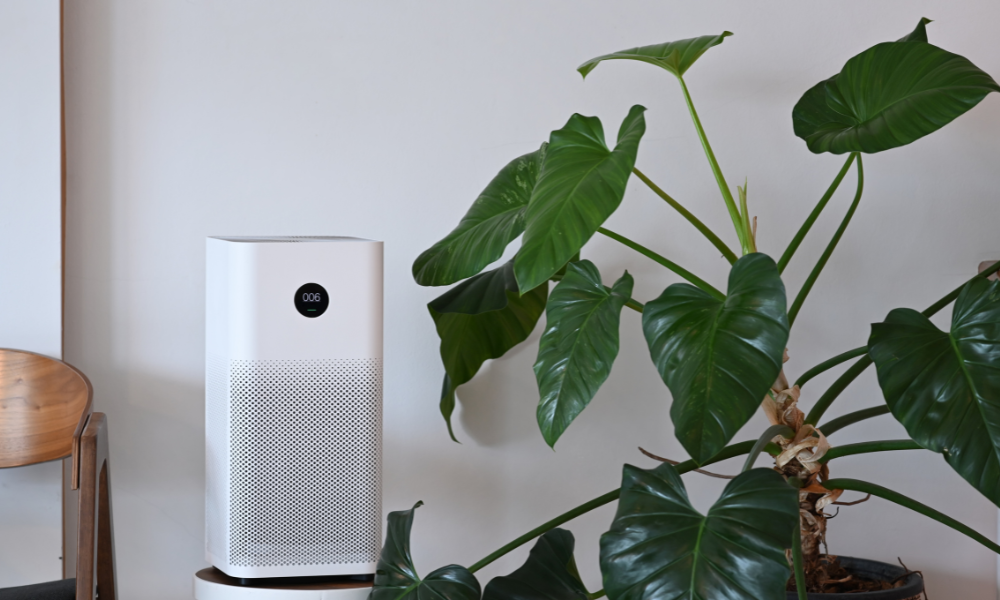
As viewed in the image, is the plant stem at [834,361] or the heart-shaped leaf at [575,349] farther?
the plant stem at [834,361]

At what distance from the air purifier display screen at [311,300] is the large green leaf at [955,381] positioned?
719 millimetres

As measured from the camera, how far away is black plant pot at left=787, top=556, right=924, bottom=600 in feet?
4.11

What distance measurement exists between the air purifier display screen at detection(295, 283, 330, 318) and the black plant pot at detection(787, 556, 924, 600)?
0.83 metres

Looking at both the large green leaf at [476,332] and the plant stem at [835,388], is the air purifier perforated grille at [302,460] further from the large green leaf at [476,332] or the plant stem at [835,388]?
the plant stem at [835,388]

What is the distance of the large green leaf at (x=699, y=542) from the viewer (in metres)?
0.87

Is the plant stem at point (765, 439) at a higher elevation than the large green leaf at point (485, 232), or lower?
lower

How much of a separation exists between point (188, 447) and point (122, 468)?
0.13m

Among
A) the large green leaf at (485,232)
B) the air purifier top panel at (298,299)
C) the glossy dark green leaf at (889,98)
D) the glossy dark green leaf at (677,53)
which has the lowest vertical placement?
the air purifier top panel at (298,299)

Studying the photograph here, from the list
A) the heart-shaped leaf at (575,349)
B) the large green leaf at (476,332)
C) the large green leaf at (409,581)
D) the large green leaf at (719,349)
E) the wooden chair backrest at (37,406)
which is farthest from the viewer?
the large green leaf at (476,332)

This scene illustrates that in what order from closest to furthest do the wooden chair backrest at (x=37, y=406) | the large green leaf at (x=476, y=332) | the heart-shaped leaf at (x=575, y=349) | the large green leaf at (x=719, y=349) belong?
1. the large green leaf at (x=719, y=349)
2. the heart-shaped leaf at (x=575, y=349)
3. the wooden chair backrest at (x=37, y=406)
4. the large green leaf at (x=476, y=332)

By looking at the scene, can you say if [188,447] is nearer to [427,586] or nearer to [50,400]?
[50,400]

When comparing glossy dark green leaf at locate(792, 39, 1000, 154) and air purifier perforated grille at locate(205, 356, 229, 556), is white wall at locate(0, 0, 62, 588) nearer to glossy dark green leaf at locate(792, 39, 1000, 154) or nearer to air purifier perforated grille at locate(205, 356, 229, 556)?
air purifier perforated grille at locate(205, 356, 229, 556)

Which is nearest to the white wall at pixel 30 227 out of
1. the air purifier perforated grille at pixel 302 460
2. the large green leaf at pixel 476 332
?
the air purifier perforated grille at pixel 302 460

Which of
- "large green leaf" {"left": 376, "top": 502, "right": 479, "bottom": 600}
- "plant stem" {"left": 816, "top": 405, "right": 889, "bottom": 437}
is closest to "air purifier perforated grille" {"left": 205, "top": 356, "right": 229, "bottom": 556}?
"large green leaf" {"left": 376, "top": 502, "right": 479, "bottom": 600}
